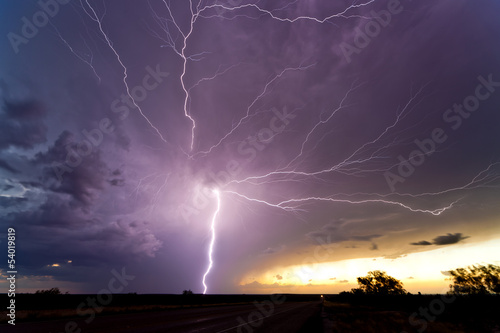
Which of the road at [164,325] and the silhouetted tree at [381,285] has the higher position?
the road at [164,325]

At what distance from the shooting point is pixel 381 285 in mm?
71375

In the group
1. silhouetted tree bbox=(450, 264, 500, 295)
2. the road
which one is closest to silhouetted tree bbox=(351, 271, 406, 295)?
silhouetted tree bbox=(450, 264, 500, 295)

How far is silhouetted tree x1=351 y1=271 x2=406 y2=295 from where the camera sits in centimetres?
6953

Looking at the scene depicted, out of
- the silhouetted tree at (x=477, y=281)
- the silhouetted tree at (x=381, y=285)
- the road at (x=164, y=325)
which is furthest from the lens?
the silhouetted tree at (x=381, y=285)

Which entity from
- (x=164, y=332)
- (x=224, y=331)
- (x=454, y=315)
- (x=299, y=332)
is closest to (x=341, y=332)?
(x=299, y=332)

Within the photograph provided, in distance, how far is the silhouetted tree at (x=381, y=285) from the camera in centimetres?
6953

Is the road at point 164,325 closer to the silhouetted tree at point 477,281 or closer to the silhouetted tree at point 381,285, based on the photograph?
the silhouetted tree at point 477,281

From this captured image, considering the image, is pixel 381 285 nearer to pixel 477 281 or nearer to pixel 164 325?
pixel 477 281

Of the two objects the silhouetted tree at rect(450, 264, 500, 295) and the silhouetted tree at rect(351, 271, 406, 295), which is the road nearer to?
the silhouetted tree at rect(450, 264, 500, 295)

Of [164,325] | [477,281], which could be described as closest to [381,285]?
[477,281]

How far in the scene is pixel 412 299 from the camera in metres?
42.4

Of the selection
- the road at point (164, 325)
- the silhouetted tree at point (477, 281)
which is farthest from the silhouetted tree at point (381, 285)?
the road at point (164, 325)

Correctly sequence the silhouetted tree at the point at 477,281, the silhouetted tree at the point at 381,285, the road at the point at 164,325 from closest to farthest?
the road at the point at 164,325 < the silhouetted tree at the point at 477,281 < the silhouetted tree at the point at 381,285

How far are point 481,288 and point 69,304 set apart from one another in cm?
5283
